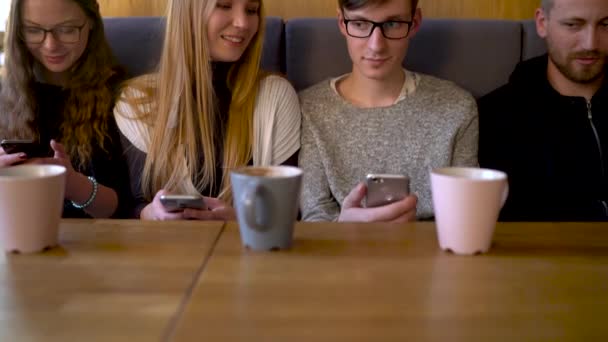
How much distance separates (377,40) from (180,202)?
0.64 meters

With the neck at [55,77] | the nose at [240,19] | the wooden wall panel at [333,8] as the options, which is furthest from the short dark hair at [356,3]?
the neck at [55,77]

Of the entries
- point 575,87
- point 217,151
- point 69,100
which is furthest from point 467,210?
point 69,100

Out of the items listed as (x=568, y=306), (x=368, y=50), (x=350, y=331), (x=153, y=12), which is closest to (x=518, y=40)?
(x=368, y=50)

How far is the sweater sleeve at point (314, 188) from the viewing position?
1.44 m

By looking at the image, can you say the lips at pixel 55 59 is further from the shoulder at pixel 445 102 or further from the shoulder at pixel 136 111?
the shoulder at pixel 445 102

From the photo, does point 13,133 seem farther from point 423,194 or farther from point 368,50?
point 423,194

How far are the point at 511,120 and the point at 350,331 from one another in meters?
1.18

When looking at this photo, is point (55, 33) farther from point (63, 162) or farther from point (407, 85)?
point (407, 85)

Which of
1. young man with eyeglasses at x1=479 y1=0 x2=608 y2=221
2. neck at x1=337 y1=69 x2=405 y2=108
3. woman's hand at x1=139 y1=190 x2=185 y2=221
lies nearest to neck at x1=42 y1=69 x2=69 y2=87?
woman's hand at x1=139 y1=190 x2=185 y2=221

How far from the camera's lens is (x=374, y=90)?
1.54 meters

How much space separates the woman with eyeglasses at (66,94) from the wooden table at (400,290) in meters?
0.76

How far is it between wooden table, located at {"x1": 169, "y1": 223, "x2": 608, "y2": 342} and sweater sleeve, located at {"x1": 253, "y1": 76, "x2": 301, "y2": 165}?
0.59 meters

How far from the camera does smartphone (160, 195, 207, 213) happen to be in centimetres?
102

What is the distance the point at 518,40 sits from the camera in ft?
6.16
